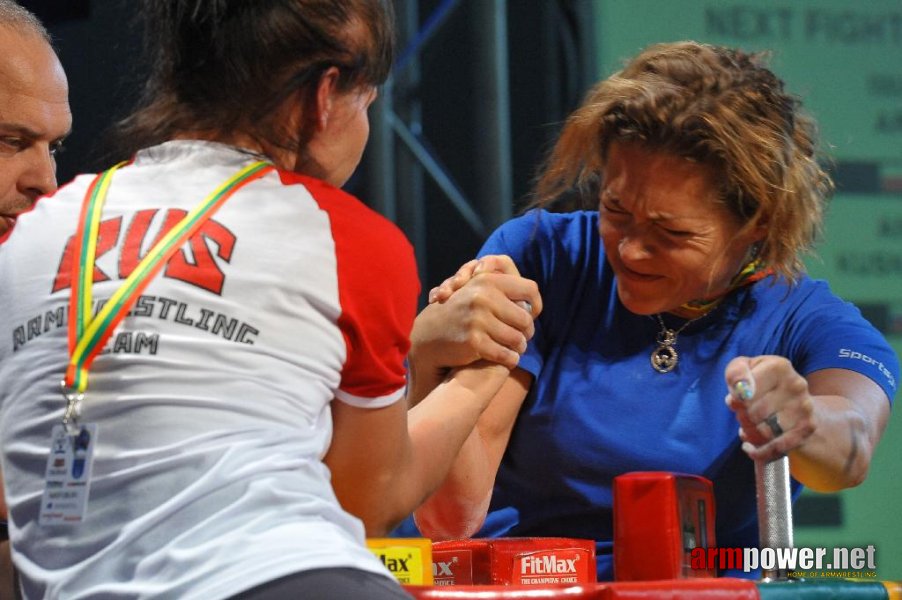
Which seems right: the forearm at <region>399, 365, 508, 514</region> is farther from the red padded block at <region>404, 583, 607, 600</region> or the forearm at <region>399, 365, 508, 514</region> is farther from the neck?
the neck

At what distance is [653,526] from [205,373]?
1.87ft

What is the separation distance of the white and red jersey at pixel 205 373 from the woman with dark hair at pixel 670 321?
581 mm

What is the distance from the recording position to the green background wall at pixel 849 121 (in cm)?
340

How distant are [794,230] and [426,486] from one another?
0.82 m

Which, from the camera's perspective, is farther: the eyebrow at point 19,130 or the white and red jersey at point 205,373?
the eyebrow at point 19,130

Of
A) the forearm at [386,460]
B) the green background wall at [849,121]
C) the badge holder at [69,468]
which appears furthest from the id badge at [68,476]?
the green background wall at [849,121]

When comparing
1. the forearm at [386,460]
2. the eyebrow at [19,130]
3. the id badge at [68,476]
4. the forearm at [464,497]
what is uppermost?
the eyebrow at [19,130]

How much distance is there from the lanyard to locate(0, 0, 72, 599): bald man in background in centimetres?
98

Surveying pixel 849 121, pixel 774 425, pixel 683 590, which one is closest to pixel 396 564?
pixel 683 590

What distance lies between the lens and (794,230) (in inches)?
72.1

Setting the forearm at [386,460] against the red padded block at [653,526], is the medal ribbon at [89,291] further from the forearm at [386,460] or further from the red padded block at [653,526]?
the red padded block at [653,526]

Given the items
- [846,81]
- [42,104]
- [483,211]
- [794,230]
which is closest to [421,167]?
[483,211]

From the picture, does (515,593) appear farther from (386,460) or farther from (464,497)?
(464,497)

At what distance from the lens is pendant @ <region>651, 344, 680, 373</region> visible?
1.92m
